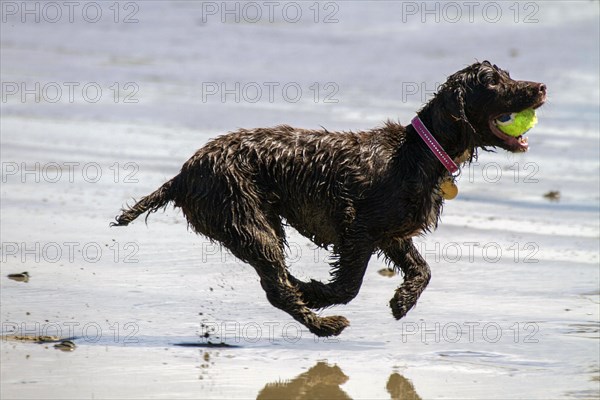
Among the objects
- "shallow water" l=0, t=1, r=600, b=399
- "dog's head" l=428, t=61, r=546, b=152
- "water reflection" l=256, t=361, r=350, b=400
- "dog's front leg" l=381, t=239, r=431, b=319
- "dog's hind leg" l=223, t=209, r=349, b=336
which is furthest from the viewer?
"dog's front leg" l=381, t=239, r=431, b=319

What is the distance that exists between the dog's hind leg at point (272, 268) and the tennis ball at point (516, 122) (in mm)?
1457

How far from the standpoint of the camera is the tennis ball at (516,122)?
6891mm

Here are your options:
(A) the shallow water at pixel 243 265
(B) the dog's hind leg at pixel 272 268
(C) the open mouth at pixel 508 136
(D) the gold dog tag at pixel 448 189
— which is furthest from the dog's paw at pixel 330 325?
(C) the open mouth at pixel 508 136

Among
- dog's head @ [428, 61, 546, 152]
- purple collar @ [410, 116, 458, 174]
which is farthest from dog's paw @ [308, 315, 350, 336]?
dog's head @ [428, 61, 546, 152]

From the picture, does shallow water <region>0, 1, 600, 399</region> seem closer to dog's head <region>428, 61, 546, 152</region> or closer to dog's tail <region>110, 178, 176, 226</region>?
dog's tail <region>110, 178, 176, 226</region>

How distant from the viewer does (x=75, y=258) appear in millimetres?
8484

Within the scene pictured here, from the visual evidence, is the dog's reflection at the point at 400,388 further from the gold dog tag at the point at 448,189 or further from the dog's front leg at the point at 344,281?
the gold dog tag at the point at 448,189

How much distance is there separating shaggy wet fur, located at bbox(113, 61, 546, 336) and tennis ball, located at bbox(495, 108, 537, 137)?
0.05 meters

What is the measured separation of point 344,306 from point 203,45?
1226 centimetres

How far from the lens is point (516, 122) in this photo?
22.7ft

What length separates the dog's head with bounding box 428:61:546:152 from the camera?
6.81 meters

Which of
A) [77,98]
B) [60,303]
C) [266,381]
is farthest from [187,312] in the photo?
[77,98]

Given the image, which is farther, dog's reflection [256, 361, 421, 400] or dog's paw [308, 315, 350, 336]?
dog's paw [308, 315, 350, 336]

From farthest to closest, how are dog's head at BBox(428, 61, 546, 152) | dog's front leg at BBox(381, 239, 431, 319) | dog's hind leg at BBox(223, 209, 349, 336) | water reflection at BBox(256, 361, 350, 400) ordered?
dog's front leg at BBox(381, 239, 431, 319)
dog's head at BBox(428, 61, 546, 152)
dog's hind leg at BBox(223, 209, 349, 336)
water reflection at BBox(256, 361, 350, 400)
